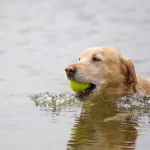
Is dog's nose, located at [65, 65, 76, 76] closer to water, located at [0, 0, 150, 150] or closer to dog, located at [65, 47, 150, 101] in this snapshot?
dog, located at [65, 47, 150, 101]

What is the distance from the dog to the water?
234 millimetres

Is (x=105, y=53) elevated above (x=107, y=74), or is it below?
above

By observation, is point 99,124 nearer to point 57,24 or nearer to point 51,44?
point 51,44

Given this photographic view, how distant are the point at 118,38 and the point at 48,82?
4.01m

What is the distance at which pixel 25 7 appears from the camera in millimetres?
19953

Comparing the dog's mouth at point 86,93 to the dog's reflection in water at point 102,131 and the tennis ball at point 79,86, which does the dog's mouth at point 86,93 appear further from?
the dog's reflection in water at point 102,131

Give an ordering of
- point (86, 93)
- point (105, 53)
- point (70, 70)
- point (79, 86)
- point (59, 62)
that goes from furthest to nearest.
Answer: point (59, 62), point (105, 53), point (86, 93), point (79, 86), point (70, 70)

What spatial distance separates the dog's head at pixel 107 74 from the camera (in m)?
9.43

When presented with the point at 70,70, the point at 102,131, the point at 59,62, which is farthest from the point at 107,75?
the point at 59,62

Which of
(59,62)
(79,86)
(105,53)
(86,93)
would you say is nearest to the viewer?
(79,86)

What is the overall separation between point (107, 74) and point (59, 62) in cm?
453

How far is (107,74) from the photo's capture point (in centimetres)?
947

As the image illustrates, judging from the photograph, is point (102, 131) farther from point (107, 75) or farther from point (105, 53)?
point (105, 53)

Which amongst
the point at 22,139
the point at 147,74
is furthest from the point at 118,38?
the point at 22,139
